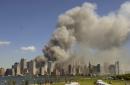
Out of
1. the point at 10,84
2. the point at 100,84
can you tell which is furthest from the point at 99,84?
the point at 10,84

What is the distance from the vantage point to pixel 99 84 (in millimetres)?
68375

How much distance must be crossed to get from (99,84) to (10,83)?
115 feet

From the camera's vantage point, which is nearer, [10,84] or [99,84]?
[99,84]

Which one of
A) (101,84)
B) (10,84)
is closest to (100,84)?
(101,84)

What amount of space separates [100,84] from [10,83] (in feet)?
117

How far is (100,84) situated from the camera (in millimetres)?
67750

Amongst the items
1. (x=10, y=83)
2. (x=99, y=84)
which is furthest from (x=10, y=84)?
(x=99, y=84)

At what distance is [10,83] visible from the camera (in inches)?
3612

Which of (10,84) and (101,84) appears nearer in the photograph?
(101,84)

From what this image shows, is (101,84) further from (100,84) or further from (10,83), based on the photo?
(10,83)

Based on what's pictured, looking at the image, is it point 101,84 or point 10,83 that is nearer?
point 101,84

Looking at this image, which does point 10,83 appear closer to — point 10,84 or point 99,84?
point 10,84

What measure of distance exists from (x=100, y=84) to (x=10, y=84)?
116ft

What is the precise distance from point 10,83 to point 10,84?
18.4 inches
